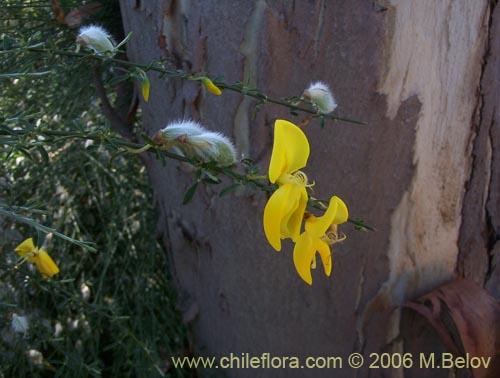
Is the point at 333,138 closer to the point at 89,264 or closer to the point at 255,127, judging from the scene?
the point at 255,127

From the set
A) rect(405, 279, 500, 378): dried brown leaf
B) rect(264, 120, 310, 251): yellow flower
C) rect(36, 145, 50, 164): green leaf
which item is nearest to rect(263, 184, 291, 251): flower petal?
rect(264, 120, 310, 251): yellow flower

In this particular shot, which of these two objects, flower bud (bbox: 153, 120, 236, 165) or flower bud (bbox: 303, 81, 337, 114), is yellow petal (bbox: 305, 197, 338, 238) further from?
flower bud (bbox: 303, 81, 337, 114)

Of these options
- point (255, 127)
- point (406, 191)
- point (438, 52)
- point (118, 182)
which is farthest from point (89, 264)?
point (438, 52)

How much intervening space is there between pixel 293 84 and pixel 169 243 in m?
0.50

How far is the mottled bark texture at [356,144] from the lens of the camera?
→ 36.6 inches

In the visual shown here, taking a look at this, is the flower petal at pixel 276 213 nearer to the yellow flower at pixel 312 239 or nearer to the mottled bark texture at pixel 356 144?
the yellow flower at pixel 312 239

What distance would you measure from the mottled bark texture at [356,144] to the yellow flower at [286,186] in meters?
0.42

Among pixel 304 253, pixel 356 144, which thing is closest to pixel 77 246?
pixel 356 144

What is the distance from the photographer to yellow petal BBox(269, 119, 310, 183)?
54 cm

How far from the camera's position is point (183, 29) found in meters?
1.04

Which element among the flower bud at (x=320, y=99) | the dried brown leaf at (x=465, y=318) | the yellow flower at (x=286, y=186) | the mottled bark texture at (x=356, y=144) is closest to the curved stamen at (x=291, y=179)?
the yellow flower at (x=286, y=186)

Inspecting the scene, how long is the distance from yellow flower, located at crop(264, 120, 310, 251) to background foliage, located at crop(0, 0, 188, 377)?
2.09 ft

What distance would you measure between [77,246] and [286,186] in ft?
3.33

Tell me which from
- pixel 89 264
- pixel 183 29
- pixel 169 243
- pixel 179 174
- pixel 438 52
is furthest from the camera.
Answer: pixel 89 264
